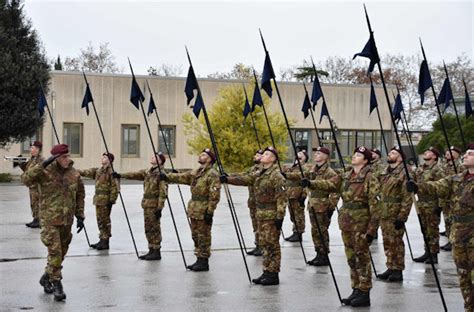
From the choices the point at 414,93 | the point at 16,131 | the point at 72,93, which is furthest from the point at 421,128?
the point at 16,131

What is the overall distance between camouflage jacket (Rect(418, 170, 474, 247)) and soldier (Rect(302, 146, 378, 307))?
1.31 metres

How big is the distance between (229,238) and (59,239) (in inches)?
296

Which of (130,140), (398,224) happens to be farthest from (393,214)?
(130,140)

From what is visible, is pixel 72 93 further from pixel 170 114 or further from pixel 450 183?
pixel 450 183

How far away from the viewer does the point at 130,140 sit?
1921 inches

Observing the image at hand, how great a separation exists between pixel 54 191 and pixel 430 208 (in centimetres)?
689

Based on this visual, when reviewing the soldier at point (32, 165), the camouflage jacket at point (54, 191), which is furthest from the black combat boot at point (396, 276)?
the soldier at point (32, 165)

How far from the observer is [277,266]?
39.3 ft

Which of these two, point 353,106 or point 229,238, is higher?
point 353,106

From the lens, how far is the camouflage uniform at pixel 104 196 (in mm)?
15891

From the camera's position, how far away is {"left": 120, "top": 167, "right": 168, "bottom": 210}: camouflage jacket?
1458 cm

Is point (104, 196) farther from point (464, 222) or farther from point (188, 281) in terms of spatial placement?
point (464, 222)

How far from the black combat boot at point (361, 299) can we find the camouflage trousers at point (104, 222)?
6.58 m

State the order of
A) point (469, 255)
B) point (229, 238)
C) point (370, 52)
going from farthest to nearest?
point (229, 238) < point (370, 52) < point (469, 255)
